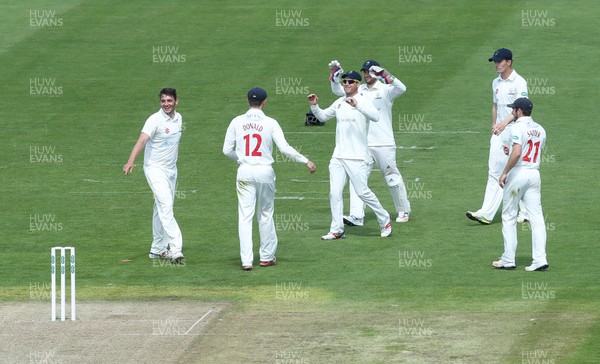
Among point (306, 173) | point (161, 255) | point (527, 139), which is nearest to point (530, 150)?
point (527, 139)

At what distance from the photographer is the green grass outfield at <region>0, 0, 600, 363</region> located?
16141 millimetres

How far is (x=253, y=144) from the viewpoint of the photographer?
18969mm

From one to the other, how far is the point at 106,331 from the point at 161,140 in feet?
14.4

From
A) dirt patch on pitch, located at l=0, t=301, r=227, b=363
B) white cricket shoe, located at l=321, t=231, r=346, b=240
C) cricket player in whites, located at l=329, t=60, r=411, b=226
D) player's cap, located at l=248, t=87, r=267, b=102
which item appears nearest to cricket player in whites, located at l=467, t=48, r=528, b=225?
cricket player in whites, located at l=329, t=60, r=411, b=226

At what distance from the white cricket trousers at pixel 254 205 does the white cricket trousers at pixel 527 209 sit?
326 centimetres

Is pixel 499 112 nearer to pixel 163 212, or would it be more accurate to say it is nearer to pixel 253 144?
pixel 253 144

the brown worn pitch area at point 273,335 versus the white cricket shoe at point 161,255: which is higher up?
the white cricket shoe at point 161,255

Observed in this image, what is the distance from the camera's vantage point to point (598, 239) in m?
20.4

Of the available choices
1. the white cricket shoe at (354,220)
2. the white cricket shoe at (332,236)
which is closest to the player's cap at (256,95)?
the white cricket shoe at (332,236)

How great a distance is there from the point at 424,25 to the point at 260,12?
4.88 m

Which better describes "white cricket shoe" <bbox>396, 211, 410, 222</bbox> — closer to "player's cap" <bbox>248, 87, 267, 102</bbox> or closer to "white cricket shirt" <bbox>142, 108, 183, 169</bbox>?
"player's cap" <bbox>248, 87, 267, 102</bbox>

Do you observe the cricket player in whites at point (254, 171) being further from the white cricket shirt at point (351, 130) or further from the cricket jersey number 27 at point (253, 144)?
the white cricket shirt at point (351, 130)

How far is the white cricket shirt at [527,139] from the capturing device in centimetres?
1828

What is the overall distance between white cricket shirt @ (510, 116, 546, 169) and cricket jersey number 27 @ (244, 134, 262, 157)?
11.5 ft
